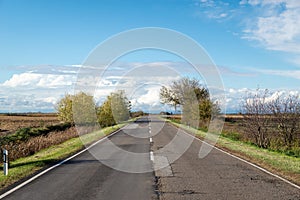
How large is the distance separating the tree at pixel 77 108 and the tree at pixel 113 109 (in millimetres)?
3351

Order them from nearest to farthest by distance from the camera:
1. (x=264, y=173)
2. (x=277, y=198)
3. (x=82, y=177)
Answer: (x=277, y=198), (x=82, y=177), (x=264, y=173)

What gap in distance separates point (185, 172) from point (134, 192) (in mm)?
3547

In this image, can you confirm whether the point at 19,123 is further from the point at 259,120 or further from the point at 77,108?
the point at 259,120

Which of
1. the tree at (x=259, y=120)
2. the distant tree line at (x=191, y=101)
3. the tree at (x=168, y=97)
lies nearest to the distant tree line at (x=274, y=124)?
the tree at (x=259, y=120)

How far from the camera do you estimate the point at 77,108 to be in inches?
1879

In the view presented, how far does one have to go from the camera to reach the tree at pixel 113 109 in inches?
2122

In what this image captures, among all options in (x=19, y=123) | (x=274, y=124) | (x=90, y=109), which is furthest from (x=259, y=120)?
(x=19, y=123)

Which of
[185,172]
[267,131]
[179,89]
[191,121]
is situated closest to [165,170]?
[185,172]

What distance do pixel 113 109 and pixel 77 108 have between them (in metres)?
11.6

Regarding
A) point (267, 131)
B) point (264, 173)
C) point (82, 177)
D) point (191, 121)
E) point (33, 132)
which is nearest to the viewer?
point (82, 177)

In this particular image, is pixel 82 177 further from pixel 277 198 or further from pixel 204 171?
pixel 277 198

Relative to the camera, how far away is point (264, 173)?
12195mm

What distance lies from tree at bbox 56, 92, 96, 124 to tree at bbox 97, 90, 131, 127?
11.0ft

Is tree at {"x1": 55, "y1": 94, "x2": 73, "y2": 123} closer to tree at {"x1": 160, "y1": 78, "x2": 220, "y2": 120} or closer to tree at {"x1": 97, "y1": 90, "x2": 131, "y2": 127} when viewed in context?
tree at {"x1": 97, "y1": 90, "x2": 131, "y2": 127}
